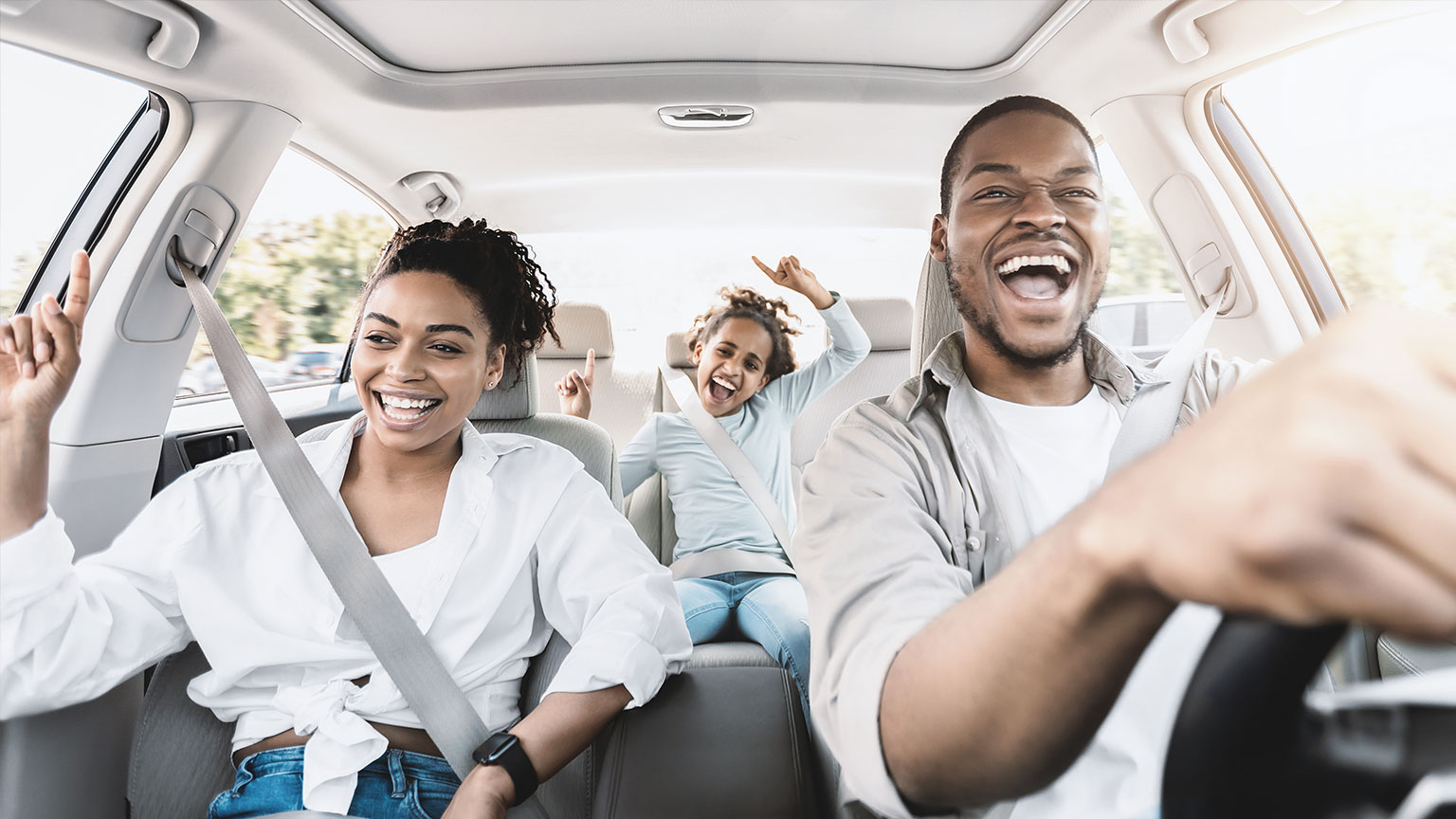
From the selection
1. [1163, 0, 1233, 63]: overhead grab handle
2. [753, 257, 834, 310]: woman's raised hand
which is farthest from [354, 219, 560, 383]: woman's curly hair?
[1163, 0, 1233, 63]: overhead grab handle

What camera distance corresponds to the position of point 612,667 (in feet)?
3.96

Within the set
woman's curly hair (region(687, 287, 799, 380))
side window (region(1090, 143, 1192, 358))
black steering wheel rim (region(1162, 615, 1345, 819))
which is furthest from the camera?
woman's curly hair (region(687, 287, 799, 380))

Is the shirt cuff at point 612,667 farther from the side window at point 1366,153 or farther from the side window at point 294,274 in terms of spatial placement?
the side window at point 1366,153

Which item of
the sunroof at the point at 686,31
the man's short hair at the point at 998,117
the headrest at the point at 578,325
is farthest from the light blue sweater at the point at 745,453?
the man's short hair at the point at 998,117

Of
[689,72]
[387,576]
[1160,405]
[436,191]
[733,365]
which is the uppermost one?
[689,72]

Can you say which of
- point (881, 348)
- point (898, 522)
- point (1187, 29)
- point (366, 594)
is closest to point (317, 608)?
point (366, 594)

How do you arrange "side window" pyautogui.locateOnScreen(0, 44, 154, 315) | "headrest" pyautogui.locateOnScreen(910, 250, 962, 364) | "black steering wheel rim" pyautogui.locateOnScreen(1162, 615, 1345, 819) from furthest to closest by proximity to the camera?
"headrest" pyautogui.locateOnScreen(910, 250, 962, 364) < "side window" pyautogui.locateOnScreen(0, 44, 154, 315) < "black steering wheel rim" pyautogui.locateOnScreen(1162, 615, 1345, 819)

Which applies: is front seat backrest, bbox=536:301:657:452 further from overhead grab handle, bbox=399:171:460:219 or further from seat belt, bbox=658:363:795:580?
overhead grab handle, bbox=399:171:460:219

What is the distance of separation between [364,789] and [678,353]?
2169 mm

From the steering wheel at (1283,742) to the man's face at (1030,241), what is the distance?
2.62 ft

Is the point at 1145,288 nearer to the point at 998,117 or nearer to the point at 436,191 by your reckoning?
the point at 998,117

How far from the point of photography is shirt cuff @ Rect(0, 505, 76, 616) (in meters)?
1.05

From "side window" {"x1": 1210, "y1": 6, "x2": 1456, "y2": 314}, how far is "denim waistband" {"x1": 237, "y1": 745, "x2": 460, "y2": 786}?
1520 mm

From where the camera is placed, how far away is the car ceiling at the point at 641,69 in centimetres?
152
